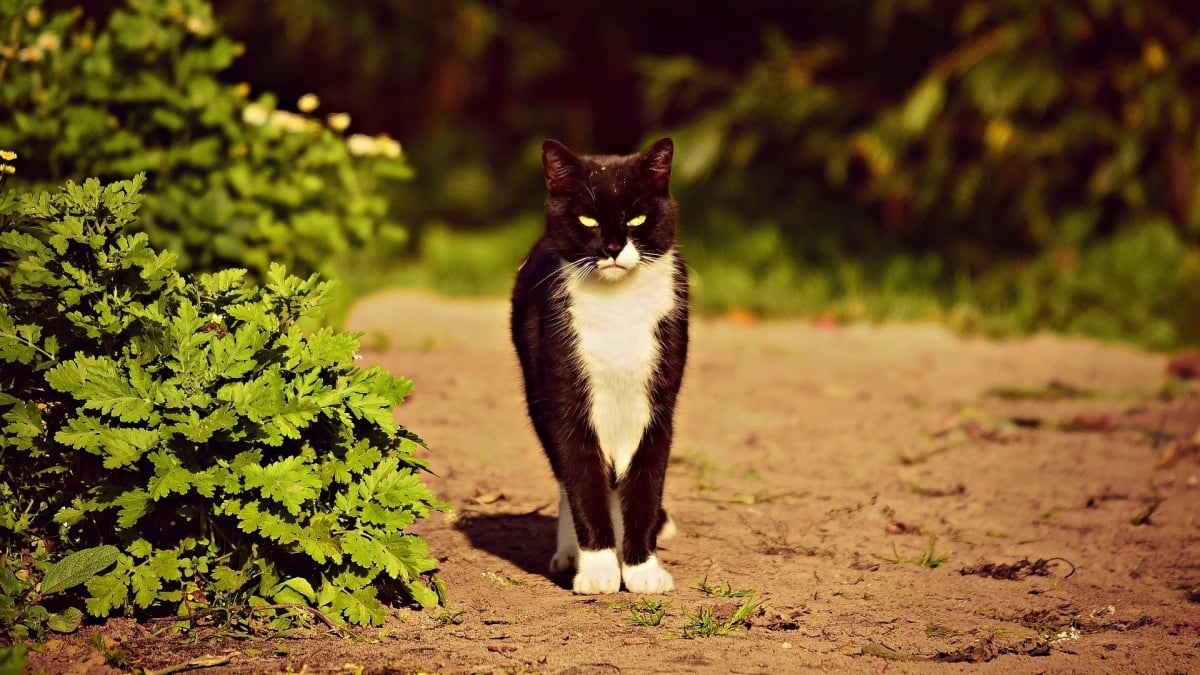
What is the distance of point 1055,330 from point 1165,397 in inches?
57.8

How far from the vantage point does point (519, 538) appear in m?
4.10

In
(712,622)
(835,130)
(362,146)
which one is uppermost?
(835,130)

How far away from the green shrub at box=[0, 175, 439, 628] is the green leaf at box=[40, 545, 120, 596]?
20mm

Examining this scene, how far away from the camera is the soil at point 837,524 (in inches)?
123

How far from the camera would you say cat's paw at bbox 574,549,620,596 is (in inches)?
140

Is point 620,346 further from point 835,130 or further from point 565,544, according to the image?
point 835,130

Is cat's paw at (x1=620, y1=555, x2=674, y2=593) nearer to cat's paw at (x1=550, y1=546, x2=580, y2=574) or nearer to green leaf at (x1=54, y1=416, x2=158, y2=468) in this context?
cat's paw at (x1=550, y1=546, x2=580, y2=574)

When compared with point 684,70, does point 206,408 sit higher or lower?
lower

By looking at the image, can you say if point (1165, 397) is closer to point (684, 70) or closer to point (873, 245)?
point (873, 245)

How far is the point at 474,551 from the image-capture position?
12.7 feet

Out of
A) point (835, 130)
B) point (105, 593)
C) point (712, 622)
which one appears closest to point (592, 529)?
point (712, 622)

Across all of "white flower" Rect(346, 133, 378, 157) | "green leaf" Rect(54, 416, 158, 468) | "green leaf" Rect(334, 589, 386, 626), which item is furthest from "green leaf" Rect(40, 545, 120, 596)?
"white flower" Rect(346, 133, 378, 157)

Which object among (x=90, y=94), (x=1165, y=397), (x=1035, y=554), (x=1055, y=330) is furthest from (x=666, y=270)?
(x=1055, y=330)

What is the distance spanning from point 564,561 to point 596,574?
0.70 ft
